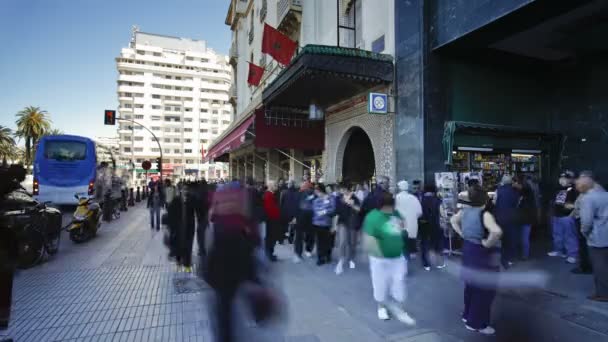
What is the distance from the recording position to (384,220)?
4410 mm

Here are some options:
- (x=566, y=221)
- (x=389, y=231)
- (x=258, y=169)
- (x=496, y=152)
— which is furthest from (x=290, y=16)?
(x=389, y=231)

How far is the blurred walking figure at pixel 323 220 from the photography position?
725cm

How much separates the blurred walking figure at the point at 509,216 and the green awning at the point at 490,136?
1.75 metres

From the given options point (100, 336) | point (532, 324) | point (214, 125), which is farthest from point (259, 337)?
point (214, 125)

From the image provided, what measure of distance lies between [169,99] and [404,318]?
8000 cm

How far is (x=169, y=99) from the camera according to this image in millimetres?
75938

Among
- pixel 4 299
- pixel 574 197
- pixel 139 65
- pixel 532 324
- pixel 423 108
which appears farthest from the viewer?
pixel 139 65

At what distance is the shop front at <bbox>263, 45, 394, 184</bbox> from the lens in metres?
9.50

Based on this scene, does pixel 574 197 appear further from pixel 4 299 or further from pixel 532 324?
pixel 4 299

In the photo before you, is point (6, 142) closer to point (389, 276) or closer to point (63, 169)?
point (63, 169)

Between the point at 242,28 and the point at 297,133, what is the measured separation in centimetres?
1989

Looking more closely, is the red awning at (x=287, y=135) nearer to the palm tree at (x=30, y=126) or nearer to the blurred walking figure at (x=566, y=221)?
the blurred walking figure at (x=566, y=221)

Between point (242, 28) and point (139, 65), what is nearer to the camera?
point (242, 28)

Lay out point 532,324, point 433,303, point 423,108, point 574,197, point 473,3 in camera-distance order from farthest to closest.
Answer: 1. point 423,108
2. point 473,3
3. point 574,197
4. point 433,303
5. point 532,324
